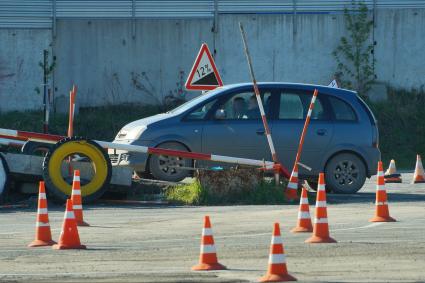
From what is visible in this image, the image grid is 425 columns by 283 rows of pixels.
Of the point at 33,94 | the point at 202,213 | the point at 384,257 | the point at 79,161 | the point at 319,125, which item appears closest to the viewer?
the point at 384,257

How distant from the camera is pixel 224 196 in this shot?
17469 millimetres

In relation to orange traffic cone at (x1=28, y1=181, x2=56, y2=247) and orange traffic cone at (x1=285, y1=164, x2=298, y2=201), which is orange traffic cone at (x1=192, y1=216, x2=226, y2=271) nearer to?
orange traffic cone at (x1=28, y1=181, x2=56, y2=247)

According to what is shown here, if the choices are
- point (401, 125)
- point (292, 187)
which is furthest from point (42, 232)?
point (401, 125)

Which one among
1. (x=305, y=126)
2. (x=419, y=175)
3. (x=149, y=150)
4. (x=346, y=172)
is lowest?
(x=419, y=175)

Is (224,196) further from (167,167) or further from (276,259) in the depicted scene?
(276,259)

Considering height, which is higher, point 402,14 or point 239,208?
point 402,14

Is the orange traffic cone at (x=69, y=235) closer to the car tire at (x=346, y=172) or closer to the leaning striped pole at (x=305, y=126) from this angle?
the leaning striped pole at (x=305, y=126)

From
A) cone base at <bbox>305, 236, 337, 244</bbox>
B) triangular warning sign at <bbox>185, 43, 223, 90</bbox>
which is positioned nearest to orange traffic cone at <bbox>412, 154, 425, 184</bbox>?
triangular warning sign at <bbox>185, 43, 223, 90</bbox>

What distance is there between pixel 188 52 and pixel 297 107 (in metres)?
13.7

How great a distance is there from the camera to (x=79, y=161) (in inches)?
691

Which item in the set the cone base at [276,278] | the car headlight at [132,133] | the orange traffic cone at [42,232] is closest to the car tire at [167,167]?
the car headlight at [132,133]

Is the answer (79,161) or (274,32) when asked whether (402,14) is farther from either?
(79,161)

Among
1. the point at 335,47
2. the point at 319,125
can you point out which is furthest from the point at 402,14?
the point at 319,125

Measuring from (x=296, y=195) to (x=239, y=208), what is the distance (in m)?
1.49
